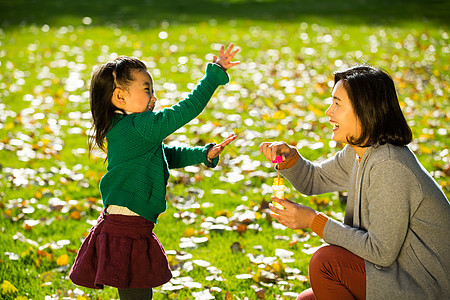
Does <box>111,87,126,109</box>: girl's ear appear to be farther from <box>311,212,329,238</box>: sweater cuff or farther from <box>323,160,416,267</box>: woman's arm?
<box>323,160,416,267</box>: woman's arm

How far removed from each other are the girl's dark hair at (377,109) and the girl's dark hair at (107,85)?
1.06m

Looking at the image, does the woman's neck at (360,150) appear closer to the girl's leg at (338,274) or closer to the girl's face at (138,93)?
the girl's leg at (338,274)

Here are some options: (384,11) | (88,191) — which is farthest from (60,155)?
(384,11)

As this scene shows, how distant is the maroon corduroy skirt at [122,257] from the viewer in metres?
2.46

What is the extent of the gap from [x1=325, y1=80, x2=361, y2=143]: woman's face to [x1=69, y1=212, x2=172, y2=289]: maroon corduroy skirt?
3.37ft

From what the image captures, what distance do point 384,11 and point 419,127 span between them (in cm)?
1005

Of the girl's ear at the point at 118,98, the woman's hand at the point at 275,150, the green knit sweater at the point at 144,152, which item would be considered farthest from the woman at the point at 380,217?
the girl's ear at the point at 118,98

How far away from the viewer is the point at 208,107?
7.07m

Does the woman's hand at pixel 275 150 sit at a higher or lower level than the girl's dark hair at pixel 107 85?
lower


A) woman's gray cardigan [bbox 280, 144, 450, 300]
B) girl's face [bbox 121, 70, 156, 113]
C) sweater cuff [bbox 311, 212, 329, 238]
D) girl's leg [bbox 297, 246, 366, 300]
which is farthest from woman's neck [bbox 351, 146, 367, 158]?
girl's face [bbox 121, 70, 156, 113]

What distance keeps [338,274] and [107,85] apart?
4.63 ft

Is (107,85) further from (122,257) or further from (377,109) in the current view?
(377,109)

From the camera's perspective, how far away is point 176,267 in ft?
11.4

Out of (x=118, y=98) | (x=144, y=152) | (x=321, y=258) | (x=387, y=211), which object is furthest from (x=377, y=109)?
(x=118, y=98)
